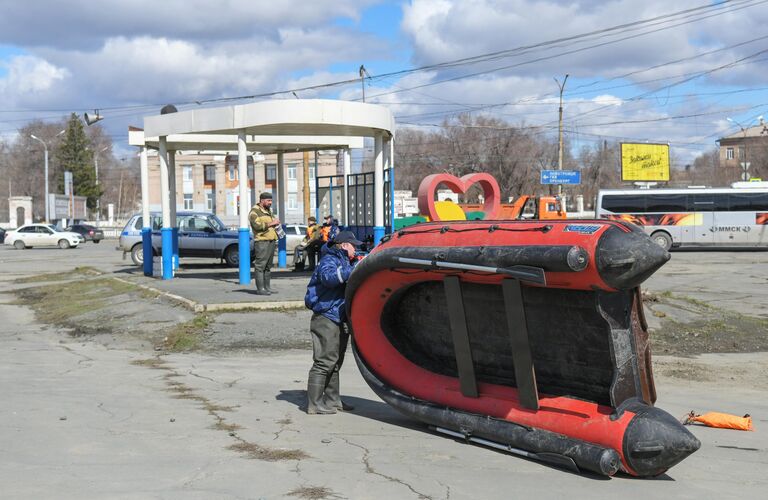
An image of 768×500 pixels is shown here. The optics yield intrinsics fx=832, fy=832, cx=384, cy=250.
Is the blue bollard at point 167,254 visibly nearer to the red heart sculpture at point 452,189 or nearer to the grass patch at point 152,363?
the grass patch at point 152,363

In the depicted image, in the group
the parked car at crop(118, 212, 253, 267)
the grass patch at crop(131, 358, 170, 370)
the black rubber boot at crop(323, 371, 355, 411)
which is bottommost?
the grass patch at crop(131, 358, 170, 370)

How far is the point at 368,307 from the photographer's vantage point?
7.83 meters

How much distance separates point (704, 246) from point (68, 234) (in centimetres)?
4028

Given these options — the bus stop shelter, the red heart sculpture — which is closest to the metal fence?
the bus stop shelter

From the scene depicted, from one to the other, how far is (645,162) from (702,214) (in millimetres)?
27688

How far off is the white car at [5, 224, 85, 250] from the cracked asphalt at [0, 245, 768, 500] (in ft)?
156

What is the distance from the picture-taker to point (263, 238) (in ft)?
51.9

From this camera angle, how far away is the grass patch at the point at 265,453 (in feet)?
21.3

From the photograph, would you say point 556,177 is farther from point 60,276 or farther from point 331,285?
point 331,285

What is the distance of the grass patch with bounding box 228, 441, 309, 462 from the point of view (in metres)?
6.49

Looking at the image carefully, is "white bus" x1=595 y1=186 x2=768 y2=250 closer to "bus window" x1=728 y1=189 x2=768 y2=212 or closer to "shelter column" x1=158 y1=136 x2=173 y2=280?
"bus window" x1=728 y1=189 x2=768 y2=212

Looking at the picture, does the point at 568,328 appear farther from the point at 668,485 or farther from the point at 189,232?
the point at 189,232

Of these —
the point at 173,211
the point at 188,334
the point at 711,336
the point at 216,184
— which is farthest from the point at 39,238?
the point at 711,336

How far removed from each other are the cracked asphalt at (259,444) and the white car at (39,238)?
4757 centimetres
